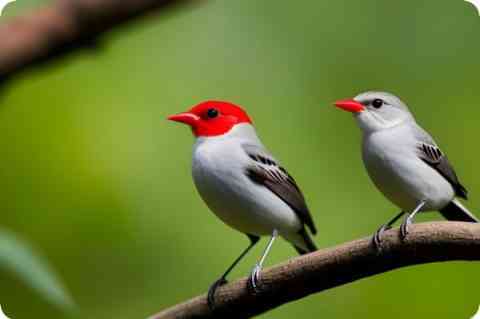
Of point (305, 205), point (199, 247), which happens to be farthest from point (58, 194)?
point (305, 205)

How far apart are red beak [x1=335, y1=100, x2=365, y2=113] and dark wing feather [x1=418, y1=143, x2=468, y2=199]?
125 millimetres

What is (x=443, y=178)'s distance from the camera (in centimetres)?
111

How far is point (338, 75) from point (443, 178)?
1.15 ft

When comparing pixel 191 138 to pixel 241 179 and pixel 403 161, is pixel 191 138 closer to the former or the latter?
pixel 241 179

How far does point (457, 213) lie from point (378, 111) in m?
0.21

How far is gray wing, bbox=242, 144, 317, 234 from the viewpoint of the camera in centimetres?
125

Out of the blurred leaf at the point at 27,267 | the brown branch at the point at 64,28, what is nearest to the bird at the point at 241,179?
the blurred leaf at the point at 27,267

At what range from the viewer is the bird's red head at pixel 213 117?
3.99ft

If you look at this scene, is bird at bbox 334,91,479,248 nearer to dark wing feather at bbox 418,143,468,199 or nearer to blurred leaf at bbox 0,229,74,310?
dark wing feather at bbox 418,143,468,199

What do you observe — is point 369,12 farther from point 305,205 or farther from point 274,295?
point 274,295

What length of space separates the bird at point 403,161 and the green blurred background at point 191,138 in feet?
0.44

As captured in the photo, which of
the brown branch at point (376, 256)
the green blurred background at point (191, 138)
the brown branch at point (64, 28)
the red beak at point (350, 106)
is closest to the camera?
the brown branch at point (64, 28)

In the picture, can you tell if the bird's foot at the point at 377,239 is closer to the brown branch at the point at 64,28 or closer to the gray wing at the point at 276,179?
the gray wing at the point at 276,179

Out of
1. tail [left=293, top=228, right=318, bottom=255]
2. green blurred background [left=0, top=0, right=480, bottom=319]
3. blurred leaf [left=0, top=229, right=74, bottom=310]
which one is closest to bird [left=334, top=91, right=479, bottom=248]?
green blurred background [left=0, top=0, right=480, bottom=319]
